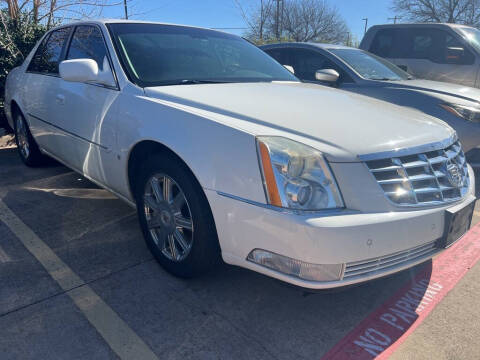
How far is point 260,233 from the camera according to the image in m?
1.89

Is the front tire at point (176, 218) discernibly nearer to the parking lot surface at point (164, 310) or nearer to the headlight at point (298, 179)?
the parking lot surface at point (164, 310)

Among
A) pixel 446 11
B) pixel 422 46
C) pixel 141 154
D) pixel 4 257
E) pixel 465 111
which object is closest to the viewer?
pixel 141 154

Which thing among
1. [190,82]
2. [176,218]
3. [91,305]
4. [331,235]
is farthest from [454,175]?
[91,305]

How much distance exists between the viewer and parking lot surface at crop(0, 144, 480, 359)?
77.4 inches

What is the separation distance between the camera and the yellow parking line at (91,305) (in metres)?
1.96

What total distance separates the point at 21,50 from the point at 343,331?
7.08 metres

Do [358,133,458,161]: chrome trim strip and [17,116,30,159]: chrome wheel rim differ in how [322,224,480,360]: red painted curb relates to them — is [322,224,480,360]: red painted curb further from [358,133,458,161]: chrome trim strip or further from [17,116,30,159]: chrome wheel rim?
[17,116,30,159]: chrome wheel rim

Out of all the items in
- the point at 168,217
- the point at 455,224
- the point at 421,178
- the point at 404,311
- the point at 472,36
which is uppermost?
the point at 472,36

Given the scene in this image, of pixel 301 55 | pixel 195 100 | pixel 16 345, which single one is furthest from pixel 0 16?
pixel 16 345

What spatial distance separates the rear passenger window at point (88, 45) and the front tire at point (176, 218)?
1126mm

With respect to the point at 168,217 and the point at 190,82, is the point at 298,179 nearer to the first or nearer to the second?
the point at 168,217

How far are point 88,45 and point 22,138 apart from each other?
2.11m

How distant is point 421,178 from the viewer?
2025 millimetres

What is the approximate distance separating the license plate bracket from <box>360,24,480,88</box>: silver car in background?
16.6ft
